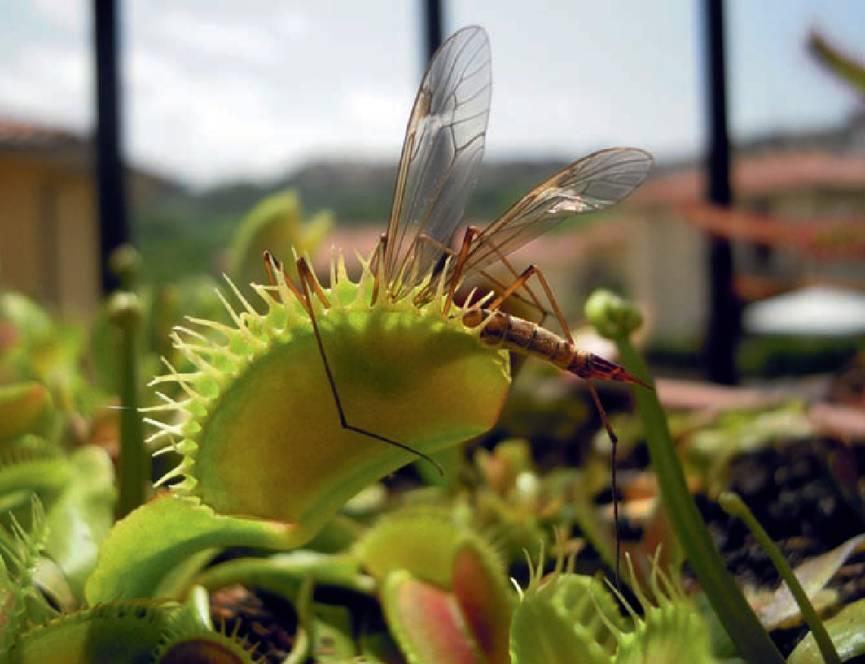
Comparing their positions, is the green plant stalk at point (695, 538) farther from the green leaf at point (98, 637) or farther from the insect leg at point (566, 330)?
the green leaf at point (98, 637)

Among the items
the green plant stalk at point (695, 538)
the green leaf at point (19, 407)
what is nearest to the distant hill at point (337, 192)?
the green leaf at point (19, 407)

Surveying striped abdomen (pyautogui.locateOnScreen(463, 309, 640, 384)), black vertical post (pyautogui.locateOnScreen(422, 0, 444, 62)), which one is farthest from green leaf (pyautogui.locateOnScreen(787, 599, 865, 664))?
black vertical post (pyautogui.locateOnScreen(422, 0, 444, 62))

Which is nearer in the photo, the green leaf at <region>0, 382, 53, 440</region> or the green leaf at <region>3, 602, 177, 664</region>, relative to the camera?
the green leaf at <region>3, 602, 177, 664</region>

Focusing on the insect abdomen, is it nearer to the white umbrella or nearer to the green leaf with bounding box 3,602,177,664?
the green leaf with bounding box 3,602,177,664

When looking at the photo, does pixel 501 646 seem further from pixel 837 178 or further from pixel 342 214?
pixel 342 214

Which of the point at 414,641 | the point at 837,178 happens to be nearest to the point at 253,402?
the point at 414,641

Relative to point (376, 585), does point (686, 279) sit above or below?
below
